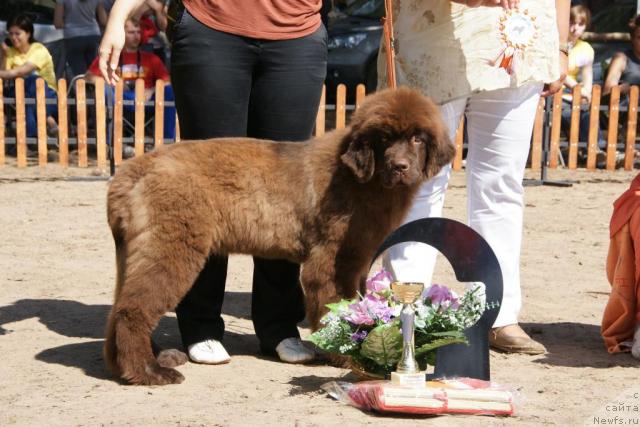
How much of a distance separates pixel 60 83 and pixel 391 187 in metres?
9.37

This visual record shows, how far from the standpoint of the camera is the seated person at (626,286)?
18.2ft

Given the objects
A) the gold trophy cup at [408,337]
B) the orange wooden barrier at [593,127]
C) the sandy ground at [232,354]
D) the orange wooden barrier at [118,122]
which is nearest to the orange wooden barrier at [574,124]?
the orange wooden barrier at [593,127]

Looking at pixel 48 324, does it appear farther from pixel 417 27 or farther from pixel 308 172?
pixel 417 27

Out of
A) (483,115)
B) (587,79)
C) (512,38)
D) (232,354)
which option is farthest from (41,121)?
(512,38)

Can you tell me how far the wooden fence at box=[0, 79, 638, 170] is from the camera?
1318cm

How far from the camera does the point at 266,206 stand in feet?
16.5

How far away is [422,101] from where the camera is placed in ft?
16.0

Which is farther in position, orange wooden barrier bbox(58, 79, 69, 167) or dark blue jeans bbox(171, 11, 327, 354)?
orange wooden barrier bbox(58, 79, 69, 167)

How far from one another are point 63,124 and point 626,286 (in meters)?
9.57

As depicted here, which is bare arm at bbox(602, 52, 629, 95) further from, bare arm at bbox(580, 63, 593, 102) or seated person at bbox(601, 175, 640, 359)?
seated person at bbox(601, 175, 640, 359)

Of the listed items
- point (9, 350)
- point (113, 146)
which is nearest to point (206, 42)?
point (9, 350)

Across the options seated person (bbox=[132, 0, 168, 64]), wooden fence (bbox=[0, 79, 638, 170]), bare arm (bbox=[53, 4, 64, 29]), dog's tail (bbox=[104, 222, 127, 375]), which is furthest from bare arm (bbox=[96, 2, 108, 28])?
dog's tail (bbox=[104, 222, 127, 375])

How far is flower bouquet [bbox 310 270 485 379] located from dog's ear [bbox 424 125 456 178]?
25.1 inches

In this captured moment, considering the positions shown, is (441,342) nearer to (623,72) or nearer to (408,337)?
(408,337)
